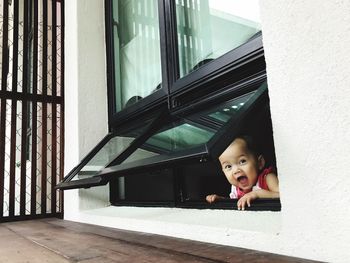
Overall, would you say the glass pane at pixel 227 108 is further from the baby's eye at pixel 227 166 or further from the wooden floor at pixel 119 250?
the wooden floor at pixel 119 250

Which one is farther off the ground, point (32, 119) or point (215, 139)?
point (32, 119)

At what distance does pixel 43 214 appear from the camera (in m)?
2.48

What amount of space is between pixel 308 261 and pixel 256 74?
0.69 m

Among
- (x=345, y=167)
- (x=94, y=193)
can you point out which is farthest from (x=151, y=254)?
(x=94, y=193)

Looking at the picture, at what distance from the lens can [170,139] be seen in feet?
4.43

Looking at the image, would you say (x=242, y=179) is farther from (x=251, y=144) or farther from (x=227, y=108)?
(x=227, y=108)

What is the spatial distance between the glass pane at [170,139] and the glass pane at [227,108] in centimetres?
8

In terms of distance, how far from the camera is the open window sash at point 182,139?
0.90m

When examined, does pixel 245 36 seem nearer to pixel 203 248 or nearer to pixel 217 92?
pixel 217 92

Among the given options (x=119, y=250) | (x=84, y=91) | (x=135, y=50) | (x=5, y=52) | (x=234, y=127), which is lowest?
(x=119, y=250)

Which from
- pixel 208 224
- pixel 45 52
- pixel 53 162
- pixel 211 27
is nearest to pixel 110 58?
pixel 45 52

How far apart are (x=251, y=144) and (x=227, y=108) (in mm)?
163

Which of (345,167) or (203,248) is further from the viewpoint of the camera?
(203,248)

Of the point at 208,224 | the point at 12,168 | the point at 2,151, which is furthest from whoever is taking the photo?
the point at 12,168
